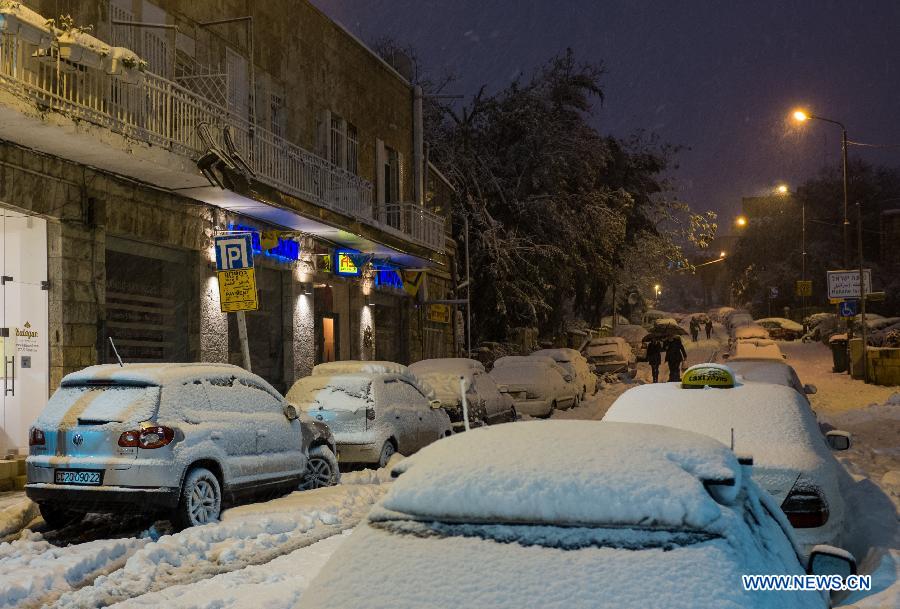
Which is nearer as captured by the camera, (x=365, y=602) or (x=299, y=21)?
(x=365, y=602)

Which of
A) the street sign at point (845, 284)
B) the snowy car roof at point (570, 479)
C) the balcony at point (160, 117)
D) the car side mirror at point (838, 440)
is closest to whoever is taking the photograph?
the snowy car roof at point (570, 479)

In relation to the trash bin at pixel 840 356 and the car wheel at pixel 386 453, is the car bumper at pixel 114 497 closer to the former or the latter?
the car wheel at pixel 386 453

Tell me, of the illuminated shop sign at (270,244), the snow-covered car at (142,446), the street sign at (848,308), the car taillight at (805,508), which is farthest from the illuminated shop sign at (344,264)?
the street sign at (848,308)

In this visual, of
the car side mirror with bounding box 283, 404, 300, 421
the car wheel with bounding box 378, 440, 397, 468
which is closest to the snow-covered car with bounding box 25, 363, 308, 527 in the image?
the car side mirror with bounding box 283, 404, 300, 421

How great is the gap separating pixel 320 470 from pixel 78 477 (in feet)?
11.8

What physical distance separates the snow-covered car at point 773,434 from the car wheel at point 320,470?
16.8 feet

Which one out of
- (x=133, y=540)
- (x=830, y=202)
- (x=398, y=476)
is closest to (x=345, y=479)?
(x=133, y=540)

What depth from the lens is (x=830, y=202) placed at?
73688 millimetres

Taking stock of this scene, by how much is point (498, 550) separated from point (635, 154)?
152 feet

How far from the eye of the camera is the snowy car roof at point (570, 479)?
112 inches

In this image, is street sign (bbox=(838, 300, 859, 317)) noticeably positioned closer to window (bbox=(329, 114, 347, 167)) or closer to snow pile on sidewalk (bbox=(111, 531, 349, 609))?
window (bbox=(329, 114, 347, 167))

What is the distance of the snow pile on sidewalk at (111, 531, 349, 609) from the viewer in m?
6.35

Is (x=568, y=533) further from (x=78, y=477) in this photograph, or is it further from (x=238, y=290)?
(x=238, y=290)

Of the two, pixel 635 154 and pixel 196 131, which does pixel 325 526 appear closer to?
pixel 196 131
